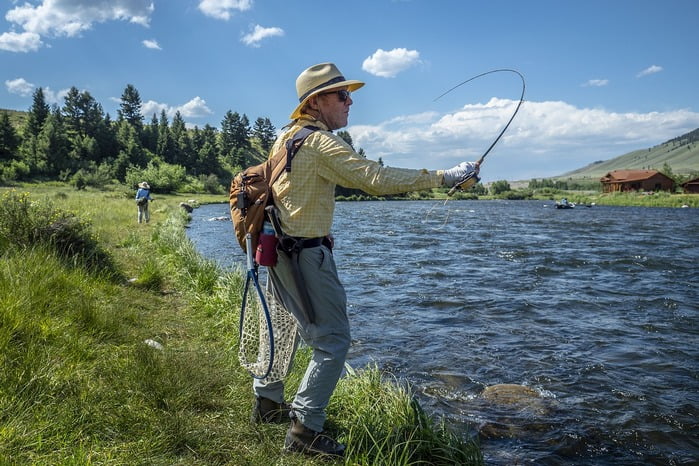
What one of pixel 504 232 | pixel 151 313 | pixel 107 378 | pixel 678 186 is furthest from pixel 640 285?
pixel 678 186

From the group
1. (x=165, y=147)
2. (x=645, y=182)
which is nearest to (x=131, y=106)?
(x=165, y=147)

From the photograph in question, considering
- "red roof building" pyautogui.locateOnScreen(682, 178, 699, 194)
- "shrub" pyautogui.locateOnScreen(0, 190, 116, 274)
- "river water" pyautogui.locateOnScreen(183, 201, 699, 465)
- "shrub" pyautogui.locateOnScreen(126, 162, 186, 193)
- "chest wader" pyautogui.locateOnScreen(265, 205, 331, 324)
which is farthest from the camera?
"red roof building" pyautogui.locateOnScreen(682, 178, 699, 194)

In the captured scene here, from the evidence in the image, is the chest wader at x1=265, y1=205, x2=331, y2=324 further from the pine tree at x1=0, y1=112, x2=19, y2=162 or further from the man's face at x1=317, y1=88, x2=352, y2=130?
the pine tree at x1=0, y1=112, x2=19, y2=162

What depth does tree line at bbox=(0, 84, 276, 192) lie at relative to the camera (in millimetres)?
82750

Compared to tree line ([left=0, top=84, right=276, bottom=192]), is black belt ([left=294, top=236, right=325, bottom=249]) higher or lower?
lower

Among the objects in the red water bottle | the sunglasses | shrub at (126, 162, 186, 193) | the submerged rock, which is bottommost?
the submerged rock

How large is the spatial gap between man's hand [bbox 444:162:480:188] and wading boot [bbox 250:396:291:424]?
7.39 feet

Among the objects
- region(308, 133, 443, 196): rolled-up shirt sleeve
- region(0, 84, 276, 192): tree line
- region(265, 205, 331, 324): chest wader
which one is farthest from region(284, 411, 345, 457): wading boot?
region(0, 84, 276, 192): tree line

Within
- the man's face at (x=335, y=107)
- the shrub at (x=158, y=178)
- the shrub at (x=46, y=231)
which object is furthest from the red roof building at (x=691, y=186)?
the man's face at (x=335, y=107)

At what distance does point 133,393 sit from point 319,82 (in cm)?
275

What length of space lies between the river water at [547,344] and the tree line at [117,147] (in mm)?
69637

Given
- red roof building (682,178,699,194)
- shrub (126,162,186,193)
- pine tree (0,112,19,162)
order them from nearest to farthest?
pine tree (0,112,19,162) < shrub (126,162,186,193) < red roof building (682,178,699,194)

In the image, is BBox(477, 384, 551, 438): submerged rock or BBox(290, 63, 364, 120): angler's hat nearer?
BBox(290, 63, 364, 120): angler's hat

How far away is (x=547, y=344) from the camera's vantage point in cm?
824
